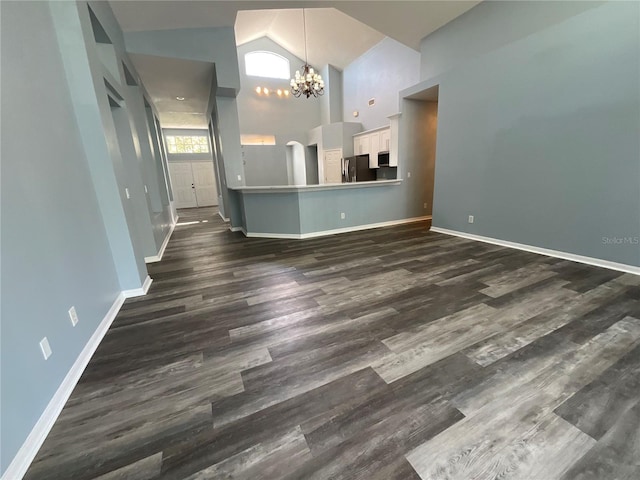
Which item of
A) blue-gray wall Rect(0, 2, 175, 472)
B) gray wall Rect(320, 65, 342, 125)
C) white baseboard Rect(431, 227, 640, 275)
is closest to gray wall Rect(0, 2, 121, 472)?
blue-gray wall Rect(0, 2, 175, 472)

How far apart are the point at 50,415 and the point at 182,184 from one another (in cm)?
1084

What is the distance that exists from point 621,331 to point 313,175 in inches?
364

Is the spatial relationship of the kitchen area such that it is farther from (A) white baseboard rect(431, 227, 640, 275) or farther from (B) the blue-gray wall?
(B) the blue-gray wall

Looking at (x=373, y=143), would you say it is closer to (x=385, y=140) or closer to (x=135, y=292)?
(x=385, y=140)

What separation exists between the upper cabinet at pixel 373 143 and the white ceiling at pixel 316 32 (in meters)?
2.55

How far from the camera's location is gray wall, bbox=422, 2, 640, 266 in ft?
8.54

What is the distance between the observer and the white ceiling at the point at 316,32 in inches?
275

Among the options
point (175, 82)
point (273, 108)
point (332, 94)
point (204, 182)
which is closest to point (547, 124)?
point (175, 82)

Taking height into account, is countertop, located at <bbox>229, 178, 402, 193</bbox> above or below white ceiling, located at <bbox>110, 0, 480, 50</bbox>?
below

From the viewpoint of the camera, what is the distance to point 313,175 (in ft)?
33.2

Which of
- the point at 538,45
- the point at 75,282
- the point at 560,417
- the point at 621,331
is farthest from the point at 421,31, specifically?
the point at 75,282

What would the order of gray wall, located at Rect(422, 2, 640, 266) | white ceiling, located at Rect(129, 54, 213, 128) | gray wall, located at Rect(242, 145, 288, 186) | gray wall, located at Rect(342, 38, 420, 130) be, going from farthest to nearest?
gray wall, located at Rect(242, 145, 288, 186), gray wall, located at Rect(342, 38, 420, 130), white ceiling, located at Rect(129, 54, 213, 128), gray wall, located at Rect(422, 2, 640, 266)

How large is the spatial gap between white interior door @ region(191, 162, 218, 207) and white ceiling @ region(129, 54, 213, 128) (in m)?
2.82

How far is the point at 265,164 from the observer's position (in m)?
9.18
